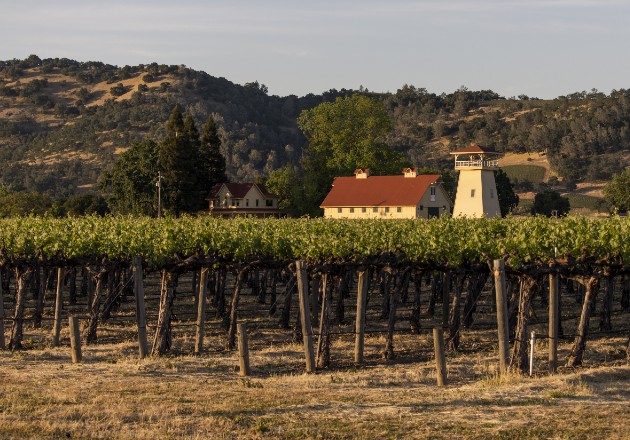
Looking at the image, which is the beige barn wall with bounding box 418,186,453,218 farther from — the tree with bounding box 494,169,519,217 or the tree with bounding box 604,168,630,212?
the tree with bounding box 604,168,630,212

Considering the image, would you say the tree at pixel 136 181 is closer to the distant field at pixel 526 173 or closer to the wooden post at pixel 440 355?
the wooden post at pixel 440 355

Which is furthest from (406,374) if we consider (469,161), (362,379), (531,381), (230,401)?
(469,161)

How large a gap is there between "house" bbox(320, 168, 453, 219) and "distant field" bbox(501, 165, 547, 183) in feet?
234

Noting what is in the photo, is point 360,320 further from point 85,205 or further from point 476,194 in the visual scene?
point 85,205

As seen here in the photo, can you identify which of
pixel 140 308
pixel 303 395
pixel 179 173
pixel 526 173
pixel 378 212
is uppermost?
pixel 526 173

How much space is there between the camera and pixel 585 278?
90.7 ft

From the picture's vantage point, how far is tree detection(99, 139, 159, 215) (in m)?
94.8

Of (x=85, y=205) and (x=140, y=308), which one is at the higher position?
(x=85, y=205)

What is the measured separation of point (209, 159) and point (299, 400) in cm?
7805

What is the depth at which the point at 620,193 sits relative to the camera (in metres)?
108

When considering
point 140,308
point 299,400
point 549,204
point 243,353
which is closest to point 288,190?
point 549,204

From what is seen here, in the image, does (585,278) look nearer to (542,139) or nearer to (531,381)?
(531,381)

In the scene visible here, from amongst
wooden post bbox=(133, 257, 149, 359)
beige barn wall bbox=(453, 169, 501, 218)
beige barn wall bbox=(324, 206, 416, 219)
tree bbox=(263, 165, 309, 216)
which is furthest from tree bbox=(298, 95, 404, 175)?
wooden post bbox=(133, 257, 149, 359)

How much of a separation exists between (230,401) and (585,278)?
11.7 m
